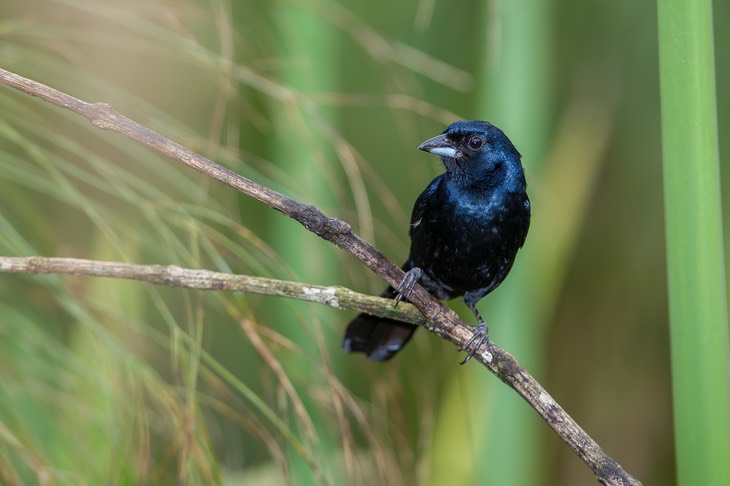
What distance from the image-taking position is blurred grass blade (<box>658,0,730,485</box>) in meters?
1.55

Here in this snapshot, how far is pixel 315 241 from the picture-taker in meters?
2.50

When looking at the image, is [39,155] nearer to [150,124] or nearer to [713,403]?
[150,124]

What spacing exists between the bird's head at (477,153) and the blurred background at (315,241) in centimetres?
10

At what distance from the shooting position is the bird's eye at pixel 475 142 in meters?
2.79

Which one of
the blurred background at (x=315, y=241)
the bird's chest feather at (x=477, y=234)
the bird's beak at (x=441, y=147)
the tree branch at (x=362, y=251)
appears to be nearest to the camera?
the tree branch at (x=362, y=251)

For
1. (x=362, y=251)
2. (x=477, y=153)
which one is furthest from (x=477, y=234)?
(x=362, y=251)

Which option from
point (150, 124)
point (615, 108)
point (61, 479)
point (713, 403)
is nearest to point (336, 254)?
point (150, 124)

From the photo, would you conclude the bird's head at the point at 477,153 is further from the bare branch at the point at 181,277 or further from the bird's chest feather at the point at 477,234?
the bare branch at the point at 181,277

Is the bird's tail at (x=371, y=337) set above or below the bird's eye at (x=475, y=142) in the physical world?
below

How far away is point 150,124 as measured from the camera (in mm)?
2154

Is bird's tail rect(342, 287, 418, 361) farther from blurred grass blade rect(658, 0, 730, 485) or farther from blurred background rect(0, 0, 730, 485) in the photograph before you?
blurred grass blade rect(658, 0, 730, 485)

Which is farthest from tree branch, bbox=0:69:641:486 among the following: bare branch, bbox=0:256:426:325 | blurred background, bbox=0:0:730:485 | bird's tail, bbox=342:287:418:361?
bird's tail, bbox=342:287:418:361

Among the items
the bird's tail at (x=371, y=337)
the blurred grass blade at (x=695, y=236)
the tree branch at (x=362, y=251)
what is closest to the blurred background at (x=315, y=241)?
the bird's tail at (x=371, y=337)

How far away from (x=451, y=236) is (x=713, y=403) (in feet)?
4.53
